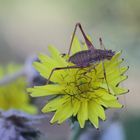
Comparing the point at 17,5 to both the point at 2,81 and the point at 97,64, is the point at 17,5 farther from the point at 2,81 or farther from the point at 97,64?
the point at 97,64

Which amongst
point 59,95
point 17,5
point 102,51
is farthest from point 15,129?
point 17,5

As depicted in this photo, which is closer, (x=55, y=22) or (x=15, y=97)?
(x=15, y=97)

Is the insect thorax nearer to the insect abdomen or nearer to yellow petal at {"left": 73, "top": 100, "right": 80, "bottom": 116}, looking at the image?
the insect abdomen

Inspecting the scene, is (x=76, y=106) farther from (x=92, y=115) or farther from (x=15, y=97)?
(x=15, y=97)

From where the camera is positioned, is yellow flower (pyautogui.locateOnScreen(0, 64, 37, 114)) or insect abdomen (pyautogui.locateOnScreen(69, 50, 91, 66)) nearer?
insect abdomen (pyautogui.locateOnScreen(69, 50, 91, 66))

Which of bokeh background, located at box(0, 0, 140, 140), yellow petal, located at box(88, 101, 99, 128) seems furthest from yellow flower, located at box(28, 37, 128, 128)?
bokeh background, located at box(0, 0, 140, 140)

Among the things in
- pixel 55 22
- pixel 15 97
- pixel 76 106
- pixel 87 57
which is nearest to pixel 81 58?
pixel 87 57

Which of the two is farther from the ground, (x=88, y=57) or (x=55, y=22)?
(x=55, y=22)
